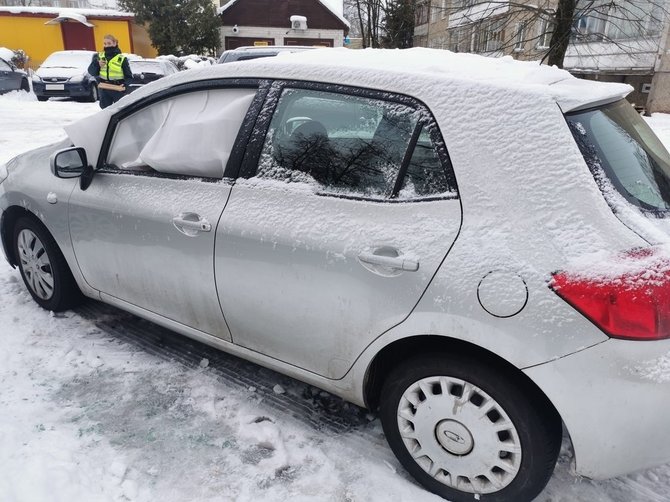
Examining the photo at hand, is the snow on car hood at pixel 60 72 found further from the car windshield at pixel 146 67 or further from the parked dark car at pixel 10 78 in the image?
the parked dark car at pixel 10 78

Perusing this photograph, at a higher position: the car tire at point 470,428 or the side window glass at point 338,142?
the side window glass at point 338,142

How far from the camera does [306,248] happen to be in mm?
2215

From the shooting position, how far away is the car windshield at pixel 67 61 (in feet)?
56.5

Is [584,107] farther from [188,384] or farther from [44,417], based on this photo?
[44,417]

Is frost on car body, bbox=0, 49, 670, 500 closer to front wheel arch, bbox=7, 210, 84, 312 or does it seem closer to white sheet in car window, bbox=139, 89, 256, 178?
white sheet in car window, bbox=139, 89, 256, 178

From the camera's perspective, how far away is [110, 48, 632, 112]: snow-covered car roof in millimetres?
2018

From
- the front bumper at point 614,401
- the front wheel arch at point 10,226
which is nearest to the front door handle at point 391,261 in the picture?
the front bumper at point 614,401

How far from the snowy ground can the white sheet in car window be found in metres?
1.16

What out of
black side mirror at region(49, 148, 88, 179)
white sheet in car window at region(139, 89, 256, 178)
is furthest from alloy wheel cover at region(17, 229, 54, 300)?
white sheet in car window at region(139, 89, 256, 178)

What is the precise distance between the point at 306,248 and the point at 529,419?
1055 millimetres

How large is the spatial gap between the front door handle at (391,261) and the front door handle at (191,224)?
0.84 meters

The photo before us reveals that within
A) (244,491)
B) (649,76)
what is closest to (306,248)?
(244,491)

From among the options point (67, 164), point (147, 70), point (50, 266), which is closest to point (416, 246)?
point (67, 164)

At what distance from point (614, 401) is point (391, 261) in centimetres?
86
